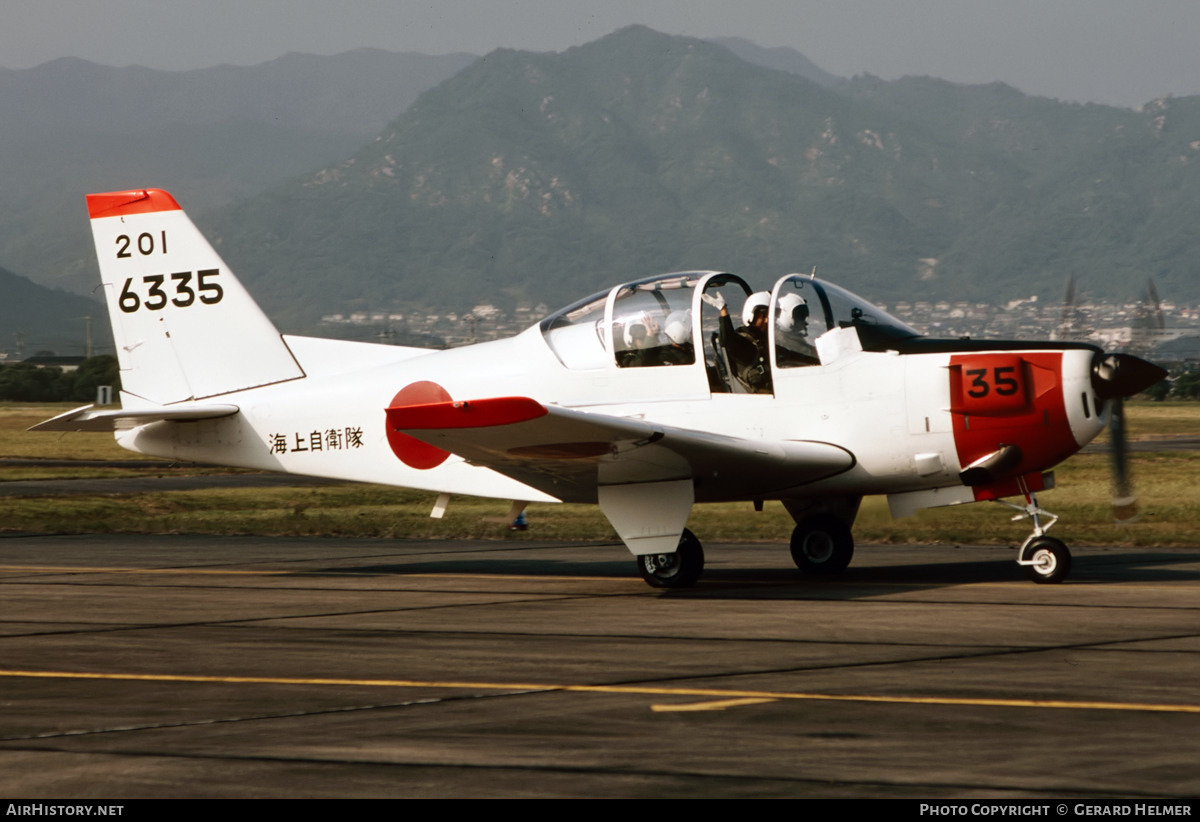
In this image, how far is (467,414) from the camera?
34.1 ft

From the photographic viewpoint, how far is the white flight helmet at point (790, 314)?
484 inches

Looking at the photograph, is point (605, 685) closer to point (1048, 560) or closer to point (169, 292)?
point (1048, 560)

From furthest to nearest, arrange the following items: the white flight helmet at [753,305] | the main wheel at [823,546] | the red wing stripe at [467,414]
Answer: the main wheel at [823,546]
the white flight helmet at [753,305]
the red wing stripe at [467,414]

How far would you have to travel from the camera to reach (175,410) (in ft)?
45.5

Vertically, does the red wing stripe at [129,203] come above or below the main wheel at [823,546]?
above

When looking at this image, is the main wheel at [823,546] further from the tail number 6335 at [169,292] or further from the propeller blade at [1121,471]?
the tail number 6335 at [169,292]

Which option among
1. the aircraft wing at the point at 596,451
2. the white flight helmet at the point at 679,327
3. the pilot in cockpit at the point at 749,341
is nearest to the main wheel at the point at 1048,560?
the aircraft wing at the point at 596,451

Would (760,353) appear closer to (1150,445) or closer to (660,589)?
(660,589)

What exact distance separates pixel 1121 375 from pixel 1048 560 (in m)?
1.71

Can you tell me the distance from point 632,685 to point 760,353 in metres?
5.34

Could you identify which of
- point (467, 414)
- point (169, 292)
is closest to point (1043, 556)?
point (467, 414)

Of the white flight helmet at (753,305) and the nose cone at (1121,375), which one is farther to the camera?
the white flight helmet at (753,305)

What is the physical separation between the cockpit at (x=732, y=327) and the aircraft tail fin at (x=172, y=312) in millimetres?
3990
